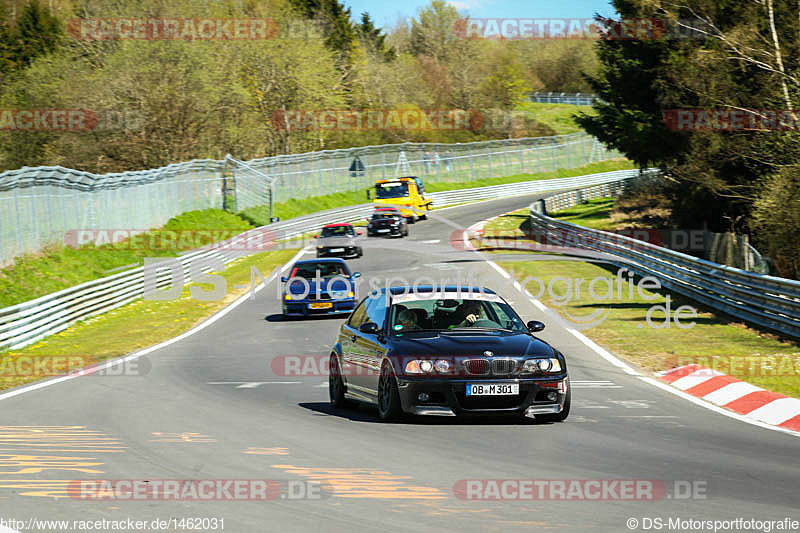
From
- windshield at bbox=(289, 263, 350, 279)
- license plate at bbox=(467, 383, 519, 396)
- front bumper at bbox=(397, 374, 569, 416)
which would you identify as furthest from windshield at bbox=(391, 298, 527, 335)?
windshield at bbox=(289, 263, 350, 279)

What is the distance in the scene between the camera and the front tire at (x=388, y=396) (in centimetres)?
998

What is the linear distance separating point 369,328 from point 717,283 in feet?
44.2

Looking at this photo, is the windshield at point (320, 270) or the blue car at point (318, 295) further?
the windshield at point (320, 270)

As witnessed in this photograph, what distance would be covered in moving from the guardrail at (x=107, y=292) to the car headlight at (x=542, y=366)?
47.9 feet

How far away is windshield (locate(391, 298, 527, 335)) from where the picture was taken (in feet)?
35.7

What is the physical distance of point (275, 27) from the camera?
242 feet

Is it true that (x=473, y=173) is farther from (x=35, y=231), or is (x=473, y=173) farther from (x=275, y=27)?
(x=35, y=231)

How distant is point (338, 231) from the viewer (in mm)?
39188

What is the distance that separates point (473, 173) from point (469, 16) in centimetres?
4636

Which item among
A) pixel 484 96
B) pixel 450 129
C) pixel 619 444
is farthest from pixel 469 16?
pixel 619 444

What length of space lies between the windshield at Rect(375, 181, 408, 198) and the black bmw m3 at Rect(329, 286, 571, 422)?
3966cm

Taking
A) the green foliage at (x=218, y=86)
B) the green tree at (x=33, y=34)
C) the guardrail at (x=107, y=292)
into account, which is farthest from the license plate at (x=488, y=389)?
the green tree at (x=33, y=34)

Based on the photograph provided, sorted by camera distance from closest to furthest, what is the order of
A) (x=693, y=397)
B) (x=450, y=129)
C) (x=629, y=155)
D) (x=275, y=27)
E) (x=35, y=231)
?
(x=693, y=397), (x=35, y=231), (x=629, y=155), (x=275, y=27), (x=450, y=129)

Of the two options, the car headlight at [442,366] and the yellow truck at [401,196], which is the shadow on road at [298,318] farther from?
the yellow truck at [401,196]
